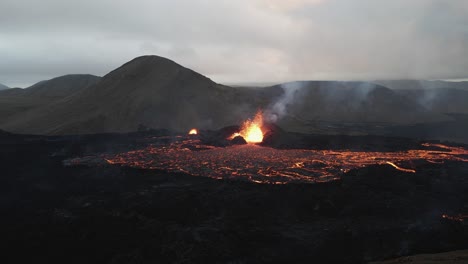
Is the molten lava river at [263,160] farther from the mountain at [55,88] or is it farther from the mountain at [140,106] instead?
the mountain at [55,88]

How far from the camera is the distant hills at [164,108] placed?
3152 inches

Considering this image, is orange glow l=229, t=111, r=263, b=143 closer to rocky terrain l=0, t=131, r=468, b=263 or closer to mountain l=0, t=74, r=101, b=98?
rocky terrain l=0, t=131, r=468, b=263

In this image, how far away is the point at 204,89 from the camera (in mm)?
96875

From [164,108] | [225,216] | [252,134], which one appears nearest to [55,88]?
[164,108]

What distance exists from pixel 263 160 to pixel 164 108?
45.4m

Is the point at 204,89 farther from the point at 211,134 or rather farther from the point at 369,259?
the point at 369,259

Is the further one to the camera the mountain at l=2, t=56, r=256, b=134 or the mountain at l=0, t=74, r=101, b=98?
the mountain at l=0, t=74, r=101, b=98

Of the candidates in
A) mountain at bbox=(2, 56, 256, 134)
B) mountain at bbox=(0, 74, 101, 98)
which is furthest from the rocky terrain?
mountain at bbox=(0, 74, 101, 98)

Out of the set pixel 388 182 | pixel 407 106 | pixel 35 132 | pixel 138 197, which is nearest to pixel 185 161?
pixel 138 197

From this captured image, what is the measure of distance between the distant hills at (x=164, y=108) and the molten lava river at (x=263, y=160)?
82.1 ft

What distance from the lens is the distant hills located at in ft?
263

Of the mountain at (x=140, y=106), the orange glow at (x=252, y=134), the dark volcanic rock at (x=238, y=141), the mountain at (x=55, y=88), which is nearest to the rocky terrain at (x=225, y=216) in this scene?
the dark volcanic rock at (x=238, y=141)

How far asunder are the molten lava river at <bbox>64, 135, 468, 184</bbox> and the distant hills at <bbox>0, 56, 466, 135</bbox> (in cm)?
2502

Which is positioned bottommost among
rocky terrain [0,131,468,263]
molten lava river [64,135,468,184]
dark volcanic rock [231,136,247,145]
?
rocky terrain [0,131,468,263]
